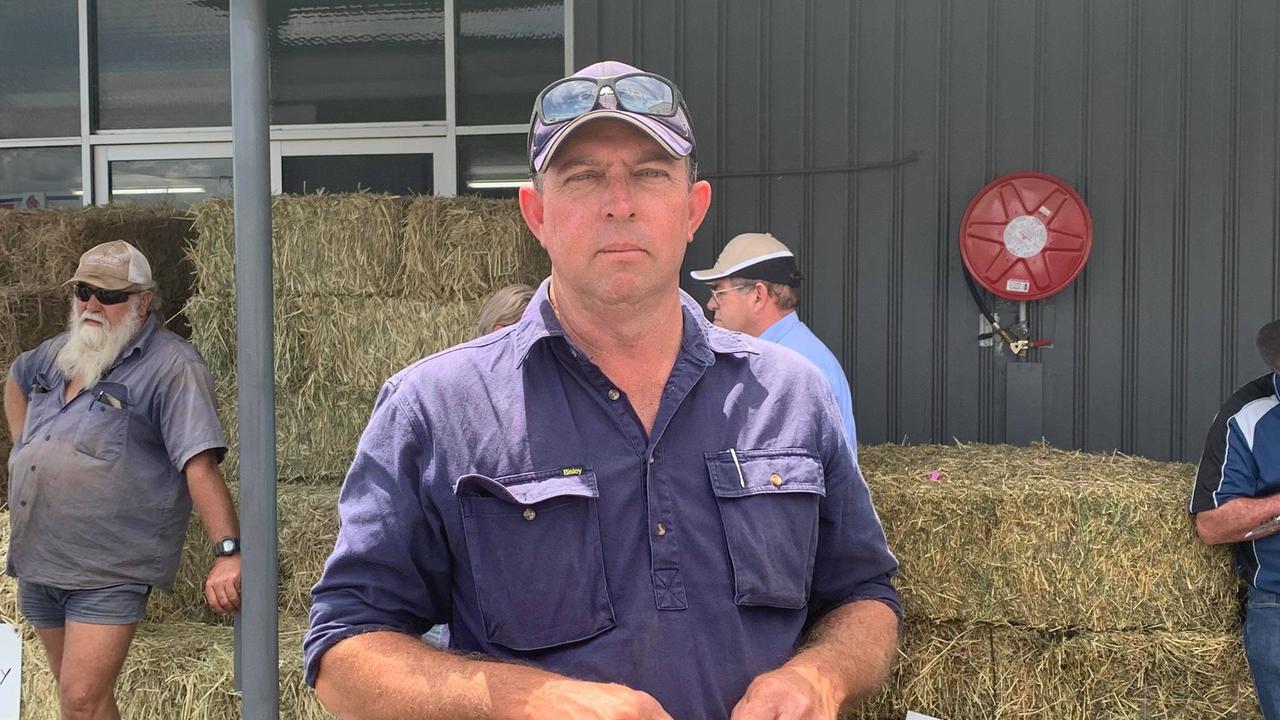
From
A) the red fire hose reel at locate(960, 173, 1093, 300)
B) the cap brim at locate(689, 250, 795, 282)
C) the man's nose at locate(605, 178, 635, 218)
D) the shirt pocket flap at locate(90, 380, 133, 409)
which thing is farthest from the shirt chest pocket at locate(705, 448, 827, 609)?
the red fire hose reel at locate(960, 173, 1093, 300)

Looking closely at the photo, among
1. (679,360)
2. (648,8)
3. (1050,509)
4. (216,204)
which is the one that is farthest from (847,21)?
(679,360)

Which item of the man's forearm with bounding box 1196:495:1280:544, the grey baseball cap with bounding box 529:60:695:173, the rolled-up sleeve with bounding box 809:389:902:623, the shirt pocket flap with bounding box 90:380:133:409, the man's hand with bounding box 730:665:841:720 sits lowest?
the man's forearm with bounding box 1196:495:1280:544

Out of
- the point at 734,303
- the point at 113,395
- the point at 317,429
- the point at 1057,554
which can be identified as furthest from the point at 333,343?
the point at 1057,554

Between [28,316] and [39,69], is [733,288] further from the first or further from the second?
[39,69]

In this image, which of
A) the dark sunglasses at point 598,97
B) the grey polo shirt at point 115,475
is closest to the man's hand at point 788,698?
the dark sunglasses at point 598,97

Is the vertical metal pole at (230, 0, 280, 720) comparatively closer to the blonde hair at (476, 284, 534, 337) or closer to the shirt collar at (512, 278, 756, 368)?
the shirt collar at (512, 278, 756, 368)

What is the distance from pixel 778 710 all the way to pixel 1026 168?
3898 mm

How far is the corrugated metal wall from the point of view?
15.5ft

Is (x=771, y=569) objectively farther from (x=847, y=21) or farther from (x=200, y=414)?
(x=847, y=21)

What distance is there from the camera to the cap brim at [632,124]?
5.08 feet

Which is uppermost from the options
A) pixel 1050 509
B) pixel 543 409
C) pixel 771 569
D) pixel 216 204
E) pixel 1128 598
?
pixel 216 204

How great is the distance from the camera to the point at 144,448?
→ 3.74 m

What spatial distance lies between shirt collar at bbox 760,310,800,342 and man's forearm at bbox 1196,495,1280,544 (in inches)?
53.7

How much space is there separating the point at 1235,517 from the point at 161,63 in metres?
5.56
